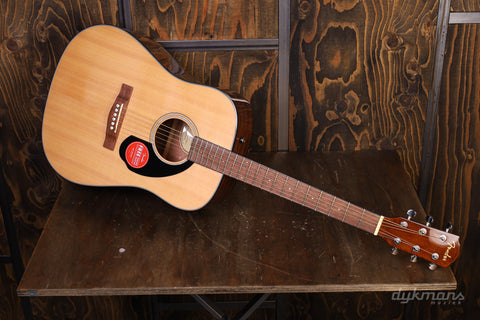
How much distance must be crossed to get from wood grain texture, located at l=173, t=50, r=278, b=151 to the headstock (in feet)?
2.29

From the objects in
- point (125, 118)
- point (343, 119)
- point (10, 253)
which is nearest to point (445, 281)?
point (343, 119)

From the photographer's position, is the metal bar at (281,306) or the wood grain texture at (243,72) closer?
the wood grain texture at (243,72)

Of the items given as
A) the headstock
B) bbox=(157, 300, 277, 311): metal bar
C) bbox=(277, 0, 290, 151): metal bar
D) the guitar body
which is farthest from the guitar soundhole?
bbox=(157, 300, 277, 311): metal bar

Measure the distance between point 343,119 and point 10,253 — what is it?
1.56 m

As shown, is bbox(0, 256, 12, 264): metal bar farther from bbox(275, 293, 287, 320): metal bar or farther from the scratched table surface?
bbox(275, 293, 287, 320): metal bar

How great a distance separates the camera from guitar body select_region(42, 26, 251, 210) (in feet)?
4.46

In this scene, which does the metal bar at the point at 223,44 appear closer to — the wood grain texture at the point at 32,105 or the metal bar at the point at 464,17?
the wood grain texture at the point at 32,105

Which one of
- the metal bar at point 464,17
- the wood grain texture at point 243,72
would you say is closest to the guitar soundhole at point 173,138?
the wood grain texture at point 243,72

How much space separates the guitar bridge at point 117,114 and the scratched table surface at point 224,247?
0.21 meters

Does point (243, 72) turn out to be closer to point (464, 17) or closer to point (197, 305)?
point (464, 17)

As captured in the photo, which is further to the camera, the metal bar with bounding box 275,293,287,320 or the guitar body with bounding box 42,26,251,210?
the metal bar with bounding box 275,293,287,320

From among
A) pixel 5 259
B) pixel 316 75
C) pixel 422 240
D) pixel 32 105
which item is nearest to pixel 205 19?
pixel 316 75

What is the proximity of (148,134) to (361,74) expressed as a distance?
833mm

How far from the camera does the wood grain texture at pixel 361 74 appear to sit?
1.61 metres
